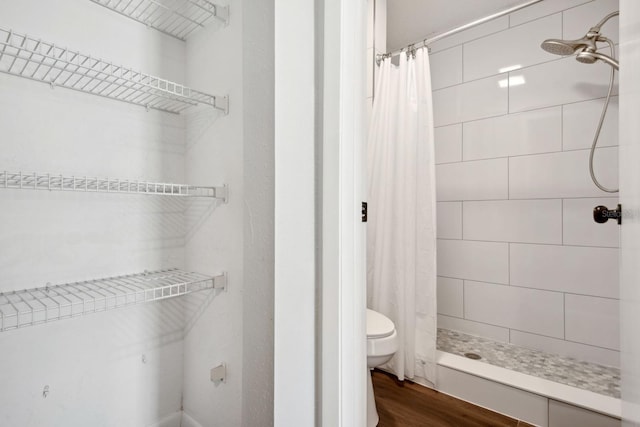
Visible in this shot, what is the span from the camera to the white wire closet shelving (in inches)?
33.0

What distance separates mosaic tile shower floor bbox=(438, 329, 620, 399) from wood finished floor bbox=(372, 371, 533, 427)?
0.29m

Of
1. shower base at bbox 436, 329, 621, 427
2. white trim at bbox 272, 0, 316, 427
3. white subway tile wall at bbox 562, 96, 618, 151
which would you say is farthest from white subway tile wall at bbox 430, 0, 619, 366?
white trim at bbox 272, 0, 316, 427

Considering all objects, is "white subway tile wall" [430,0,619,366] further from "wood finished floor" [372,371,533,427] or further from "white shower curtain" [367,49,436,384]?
"wood finished floor" [372,371,533,427]

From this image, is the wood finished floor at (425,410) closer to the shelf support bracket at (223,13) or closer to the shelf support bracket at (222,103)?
the shelf support bracket at (222,103)

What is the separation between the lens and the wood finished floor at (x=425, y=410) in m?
1.45

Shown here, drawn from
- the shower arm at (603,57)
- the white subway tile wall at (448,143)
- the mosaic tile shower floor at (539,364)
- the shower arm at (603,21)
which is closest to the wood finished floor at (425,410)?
the mosaic tile shower floor at (539,364)

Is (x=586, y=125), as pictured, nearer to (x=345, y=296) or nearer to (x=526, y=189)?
(x=526, y=189)

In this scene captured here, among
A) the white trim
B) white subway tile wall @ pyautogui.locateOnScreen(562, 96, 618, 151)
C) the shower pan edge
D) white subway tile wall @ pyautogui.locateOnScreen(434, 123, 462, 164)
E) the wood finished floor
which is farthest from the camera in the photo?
white subway tile wall @ pyautogui.locateOnScreen(434, 123, 462, 164)

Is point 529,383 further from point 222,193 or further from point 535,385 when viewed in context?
point 222,193

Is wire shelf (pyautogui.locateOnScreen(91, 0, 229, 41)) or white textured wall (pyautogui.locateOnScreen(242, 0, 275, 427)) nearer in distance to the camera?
white textured wall (pyautogui.locateOnScreen(242, 0, 275, 427))

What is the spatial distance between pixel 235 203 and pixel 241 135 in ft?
0.70

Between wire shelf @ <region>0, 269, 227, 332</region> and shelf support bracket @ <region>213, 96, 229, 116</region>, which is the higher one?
shelf support bracket @ <region>213, 96, 229, 116</region>

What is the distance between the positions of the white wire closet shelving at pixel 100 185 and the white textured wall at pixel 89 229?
0.05 meters

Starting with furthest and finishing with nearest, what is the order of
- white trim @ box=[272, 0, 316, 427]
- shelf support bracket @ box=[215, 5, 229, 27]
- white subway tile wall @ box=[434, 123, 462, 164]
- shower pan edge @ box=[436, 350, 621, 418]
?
white subway tile wall @ box=[434, 123, 462, 164] < shower pan edge @ box=[436, 350, 621, 418] < shelf support bracket @ box=[215, 5, 229, 27] < white trim @ box=[272, 0, 316, 427]
